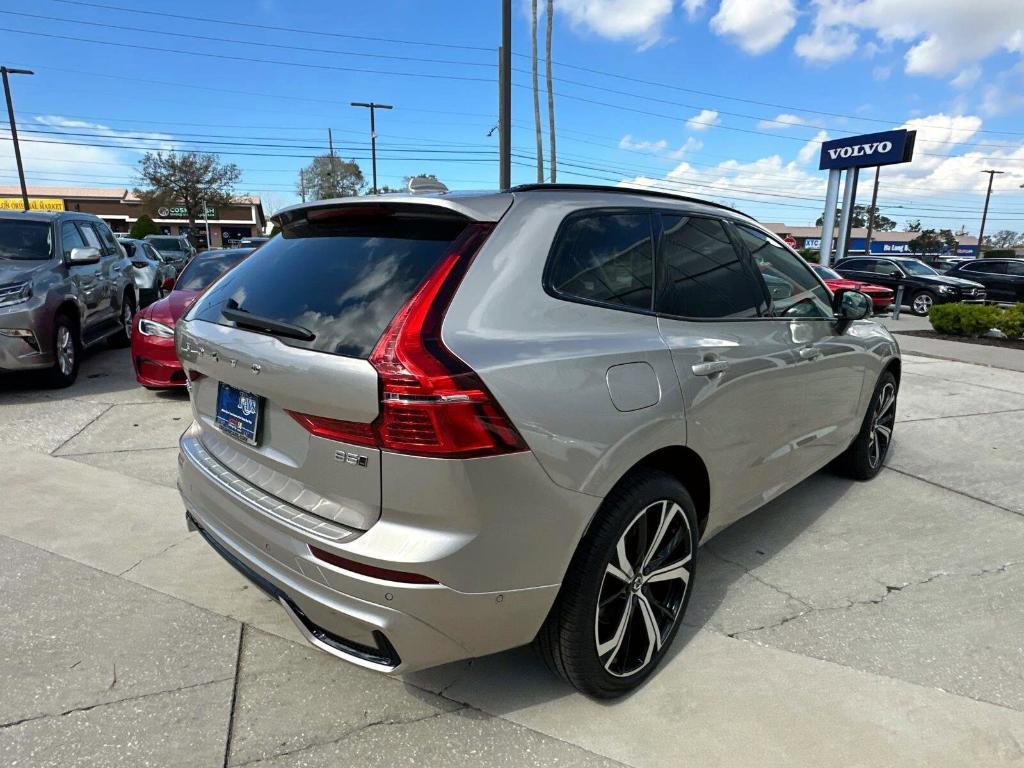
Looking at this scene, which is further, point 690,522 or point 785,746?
point 690,522

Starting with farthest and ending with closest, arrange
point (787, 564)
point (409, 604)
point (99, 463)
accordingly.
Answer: point (99, 463) → point (787, 564) → point (409, 604)

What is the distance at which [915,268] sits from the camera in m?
20.2

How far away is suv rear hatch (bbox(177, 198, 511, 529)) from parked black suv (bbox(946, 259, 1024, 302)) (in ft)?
78.6

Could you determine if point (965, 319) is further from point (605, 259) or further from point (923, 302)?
point (605, 259)

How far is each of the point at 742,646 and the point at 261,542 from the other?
193cm

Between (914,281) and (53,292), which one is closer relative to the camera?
(53,292)

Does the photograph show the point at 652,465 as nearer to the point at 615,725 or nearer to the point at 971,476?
the point at 615,725

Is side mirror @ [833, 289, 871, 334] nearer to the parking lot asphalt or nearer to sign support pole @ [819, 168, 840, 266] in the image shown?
the parking lot asphalt

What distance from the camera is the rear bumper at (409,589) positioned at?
1853 millimetres

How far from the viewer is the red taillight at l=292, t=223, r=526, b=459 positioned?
1789 mm

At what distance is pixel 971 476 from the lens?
479 centimetres

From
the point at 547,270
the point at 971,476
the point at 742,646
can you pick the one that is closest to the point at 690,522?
the point at 742,646

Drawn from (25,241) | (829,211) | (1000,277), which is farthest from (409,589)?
(829,211)

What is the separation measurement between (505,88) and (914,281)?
43.4 ft
